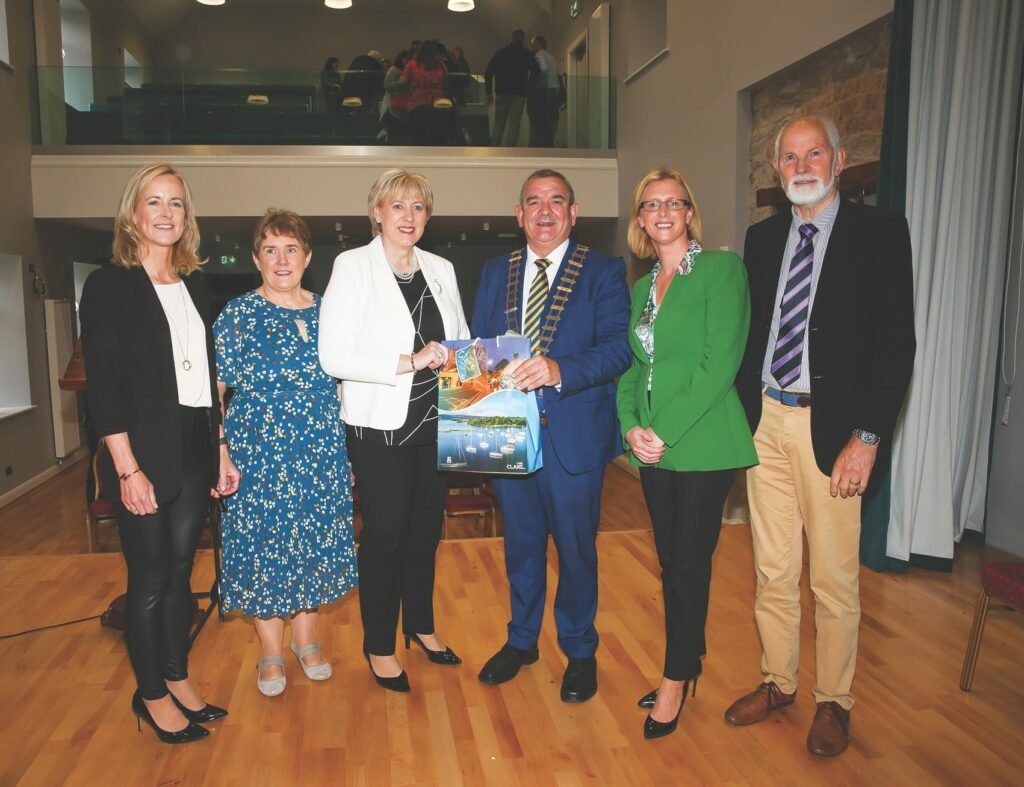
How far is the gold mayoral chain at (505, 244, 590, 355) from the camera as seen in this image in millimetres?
2854

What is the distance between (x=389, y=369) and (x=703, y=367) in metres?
1.03

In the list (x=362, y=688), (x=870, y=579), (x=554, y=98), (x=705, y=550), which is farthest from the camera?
(x=554, y=98)

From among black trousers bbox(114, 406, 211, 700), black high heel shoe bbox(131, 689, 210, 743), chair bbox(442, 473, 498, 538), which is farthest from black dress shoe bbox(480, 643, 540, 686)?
chair bbox(442, 473, 498, 538)

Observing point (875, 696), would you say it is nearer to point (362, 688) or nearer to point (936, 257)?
point (362, 688)

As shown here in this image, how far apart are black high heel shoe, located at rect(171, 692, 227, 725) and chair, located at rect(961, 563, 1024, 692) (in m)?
2.76

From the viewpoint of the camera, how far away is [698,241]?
268cm

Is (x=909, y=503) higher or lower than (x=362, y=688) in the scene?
higher

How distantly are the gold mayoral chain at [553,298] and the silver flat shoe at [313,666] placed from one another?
153cm

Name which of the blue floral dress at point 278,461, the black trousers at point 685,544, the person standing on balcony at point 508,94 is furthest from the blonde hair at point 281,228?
the person standing on balcony at point 508,94

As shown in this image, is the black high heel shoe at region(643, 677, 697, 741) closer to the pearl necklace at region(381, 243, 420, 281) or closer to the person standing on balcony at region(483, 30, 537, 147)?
the pearl necklace at region(381, 243, 420, 281)

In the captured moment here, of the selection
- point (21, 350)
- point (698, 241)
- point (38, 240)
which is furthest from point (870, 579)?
point (38, 240)

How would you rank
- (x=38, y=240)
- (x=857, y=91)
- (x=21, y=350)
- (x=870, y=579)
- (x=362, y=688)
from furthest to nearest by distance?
1. (x=38, y=240)
2. (x=21, y=350)
3. (x=857, y=91)
4. (x=870, y=579)
5. (x=362, y=688)

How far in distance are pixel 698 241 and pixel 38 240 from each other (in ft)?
28.7

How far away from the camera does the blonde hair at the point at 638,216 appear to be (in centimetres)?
260
